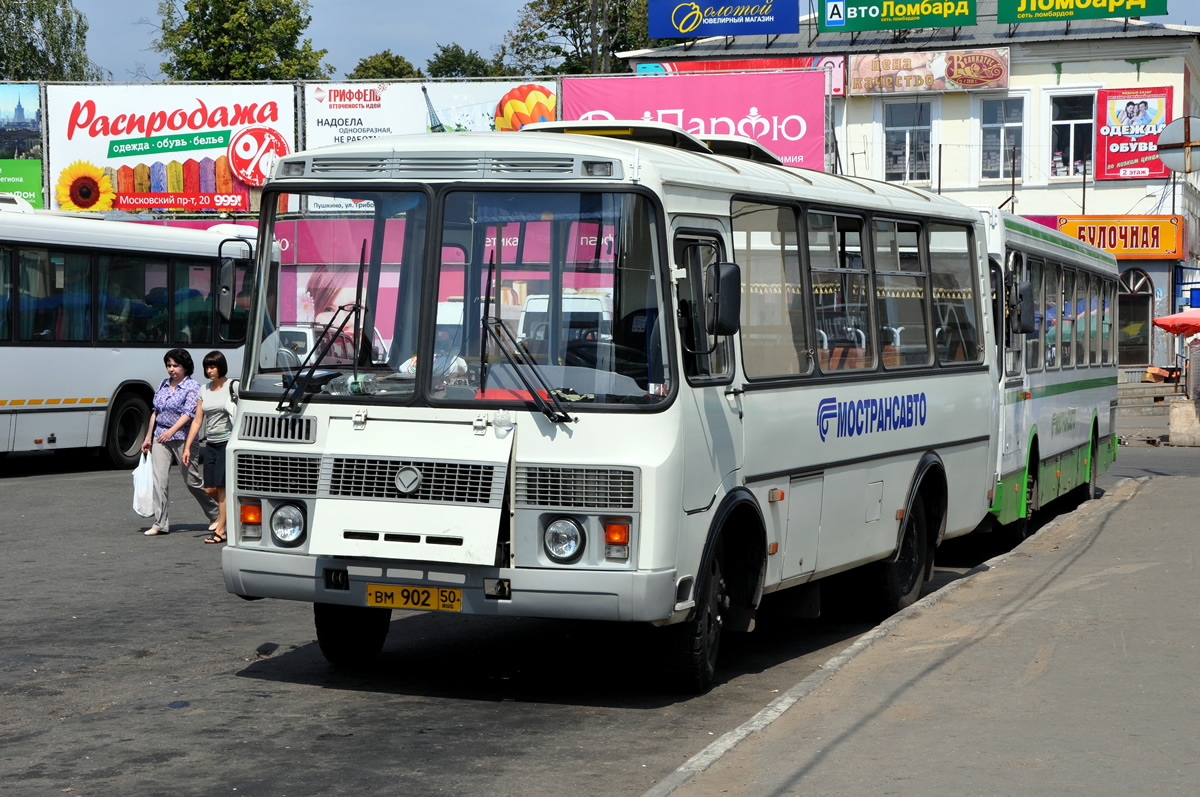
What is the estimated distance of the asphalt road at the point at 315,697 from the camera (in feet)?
20.7

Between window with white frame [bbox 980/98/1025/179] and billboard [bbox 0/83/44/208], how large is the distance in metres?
25.4

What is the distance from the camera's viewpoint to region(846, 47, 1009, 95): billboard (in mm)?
43938

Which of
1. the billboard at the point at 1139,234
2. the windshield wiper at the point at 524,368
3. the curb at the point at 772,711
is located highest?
the billboard at the point at 1139,234

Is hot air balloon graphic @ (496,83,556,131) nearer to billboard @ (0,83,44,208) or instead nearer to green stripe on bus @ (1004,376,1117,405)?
billboard @ (0,83,44,208)

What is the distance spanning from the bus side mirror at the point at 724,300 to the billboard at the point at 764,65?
119ft

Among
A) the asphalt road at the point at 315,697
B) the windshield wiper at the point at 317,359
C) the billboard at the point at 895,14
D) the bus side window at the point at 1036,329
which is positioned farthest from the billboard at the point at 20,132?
the windshield wiper at the point at 317,359

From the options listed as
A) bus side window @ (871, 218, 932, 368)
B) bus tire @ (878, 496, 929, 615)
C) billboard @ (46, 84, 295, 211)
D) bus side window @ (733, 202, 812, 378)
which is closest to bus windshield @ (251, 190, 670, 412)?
bus side window @ (733, 202, 812, 378)

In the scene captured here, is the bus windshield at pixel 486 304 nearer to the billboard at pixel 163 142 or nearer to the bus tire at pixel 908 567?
the bus tire at pixel 908 567

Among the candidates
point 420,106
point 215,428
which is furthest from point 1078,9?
point 215,428

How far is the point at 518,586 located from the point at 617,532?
0.53 meters

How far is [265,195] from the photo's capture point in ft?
26.4

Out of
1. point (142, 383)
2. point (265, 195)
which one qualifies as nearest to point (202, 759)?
point (265, 195)

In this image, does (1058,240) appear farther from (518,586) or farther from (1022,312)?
(518,586)

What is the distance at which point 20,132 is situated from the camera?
122 ft
